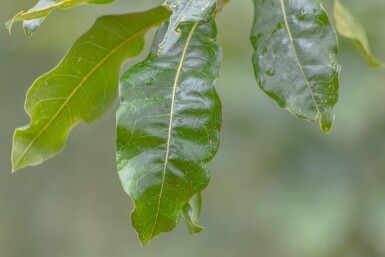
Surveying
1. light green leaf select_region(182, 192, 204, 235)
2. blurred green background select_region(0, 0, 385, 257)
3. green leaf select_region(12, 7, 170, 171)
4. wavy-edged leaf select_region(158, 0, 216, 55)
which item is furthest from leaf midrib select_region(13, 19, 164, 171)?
blurred green background select_region(0, 0, 385, 257)

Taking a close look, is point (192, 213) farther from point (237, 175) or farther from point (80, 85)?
point (237, 175)

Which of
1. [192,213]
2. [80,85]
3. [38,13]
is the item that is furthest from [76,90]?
[192,213]

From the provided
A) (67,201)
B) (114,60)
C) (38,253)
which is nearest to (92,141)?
(67,201)

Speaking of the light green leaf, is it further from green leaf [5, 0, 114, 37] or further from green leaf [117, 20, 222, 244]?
green leaf [5, 0, 114, 37]

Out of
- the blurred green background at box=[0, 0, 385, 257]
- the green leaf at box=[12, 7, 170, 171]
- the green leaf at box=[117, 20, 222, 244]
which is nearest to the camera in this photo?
the green leaf at box=[117, 20, 222, 244]

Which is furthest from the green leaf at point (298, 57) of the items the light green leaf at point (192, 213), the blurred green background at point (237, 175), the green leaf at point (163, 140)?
the blurred green background at point (237, 175)

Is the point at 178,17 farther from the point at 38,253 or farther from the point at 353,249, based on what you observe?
the point at 38,253
